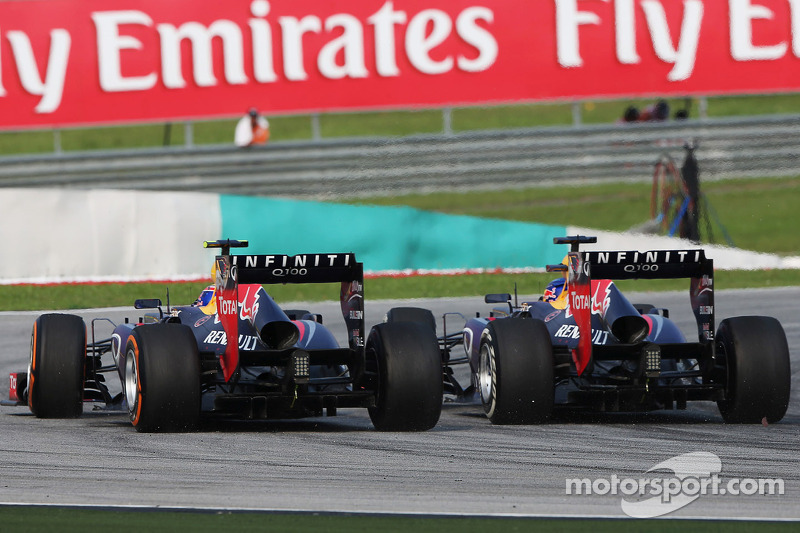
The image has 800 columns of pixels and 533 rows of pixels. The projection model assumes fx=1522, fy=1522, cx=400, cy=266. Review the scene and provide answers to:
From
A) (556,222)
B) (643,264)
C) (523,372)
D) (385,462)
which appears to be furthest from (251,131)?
(385,462)

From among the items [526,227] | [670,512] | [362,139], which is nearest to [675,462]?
[670,512]

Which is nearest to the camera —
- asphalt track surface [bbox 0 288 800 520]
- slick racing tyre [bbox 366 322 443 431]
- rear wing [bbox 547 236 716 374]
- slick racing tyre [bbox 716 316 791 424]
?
asphalt track surface [bbox 0 288 800 520]

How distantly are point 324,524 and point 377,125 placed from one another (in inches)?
1323

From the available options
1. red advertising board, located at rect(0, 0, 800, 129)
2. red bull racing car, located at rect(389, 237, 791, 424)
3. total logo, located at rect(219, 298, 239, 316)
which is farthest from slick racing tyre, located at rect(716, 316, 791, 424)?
red advertising board, located at rect(0, 0, 800, 129)

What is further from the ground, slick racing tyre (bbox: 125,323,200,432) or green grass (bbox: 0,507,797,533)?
slick racing tyre (bbox: 125,323,200,432)

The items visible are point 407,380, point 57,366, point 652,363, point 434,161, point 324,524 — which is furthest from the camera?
point 434,161

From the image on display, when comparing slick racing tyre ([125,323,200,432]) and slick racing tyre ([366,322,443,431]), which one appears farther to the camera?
slick racing tyre ([366,322,443,431])

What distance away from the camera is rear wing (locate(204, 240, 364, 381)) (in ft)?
33.1

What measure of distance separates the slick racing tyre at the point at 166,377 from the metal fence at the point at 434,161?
49.9ft

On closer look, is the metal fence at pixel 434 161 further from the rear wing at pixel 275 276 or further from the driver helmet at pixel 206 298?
the rear wing at pixel 275 276

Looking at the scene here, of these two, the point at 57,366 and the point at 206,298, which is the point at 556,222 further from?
the point at 57,366

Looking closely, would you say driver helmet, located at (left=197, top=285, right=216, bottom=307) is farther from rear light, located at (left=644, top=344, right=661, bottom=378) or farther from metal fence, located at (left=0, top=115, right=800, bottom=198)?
metal fence, located at (left=0, top=115, right=800, bottom=198)

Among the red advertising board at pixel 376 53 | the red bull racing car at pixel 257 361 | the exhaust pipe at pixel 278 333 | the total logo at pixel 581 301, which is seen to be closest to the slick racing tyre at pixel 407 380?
the red bull racing car at pixel 257 361

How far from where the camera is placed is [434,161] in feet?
82.9
